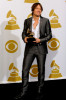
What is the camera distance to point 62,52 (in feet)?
11.9

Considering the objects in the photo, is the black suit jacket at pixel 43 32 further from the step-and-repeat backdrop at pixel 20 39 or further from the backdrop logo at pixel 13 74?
the backdrop logo at pixel 13 74

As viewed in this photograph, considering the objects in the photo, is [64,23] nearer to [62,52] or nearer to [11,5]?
[62,52]

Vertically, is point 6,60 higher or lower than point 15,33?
lower

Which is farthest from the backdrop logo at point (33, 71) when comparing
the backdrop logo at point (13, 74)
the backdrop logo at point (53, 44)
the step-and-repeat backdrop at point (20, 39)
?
the backdrop logo at point (53, 44)

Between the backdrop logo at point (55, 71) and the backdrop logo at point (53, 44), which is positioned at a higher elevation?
the backdrop logo at point (53, 44)

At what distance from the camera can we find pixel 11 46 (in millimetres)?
3393

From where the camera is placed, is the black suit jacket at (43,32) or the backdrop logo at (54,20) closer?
the black suit jacket at (43,32)

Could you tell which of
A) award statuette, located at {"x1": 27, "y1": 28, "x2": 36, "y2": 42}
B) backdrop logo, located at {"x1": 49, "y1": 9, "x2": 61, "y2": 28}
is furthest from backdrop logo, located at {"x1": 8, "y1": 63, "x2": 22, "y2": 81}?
backdrop logo, located at {"x1": 49, "y1": 9, "x2": 61, "y2": 28}

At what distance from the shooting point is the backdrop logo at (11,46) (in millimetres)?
3357

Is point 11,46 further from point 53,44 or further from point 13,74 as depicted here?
point 53,44

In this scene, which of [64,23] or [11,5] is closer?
[11,5]

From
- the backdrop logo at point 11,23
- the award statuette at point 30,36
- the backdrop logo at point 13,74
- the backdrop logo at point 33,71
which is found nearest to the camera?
the award statuette at point 30,36

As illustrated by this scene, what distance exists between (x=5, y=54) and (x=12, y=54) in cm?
14

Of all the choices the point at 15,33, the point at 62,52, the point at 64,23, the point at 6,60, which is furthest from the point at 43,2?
the point at 6,60
